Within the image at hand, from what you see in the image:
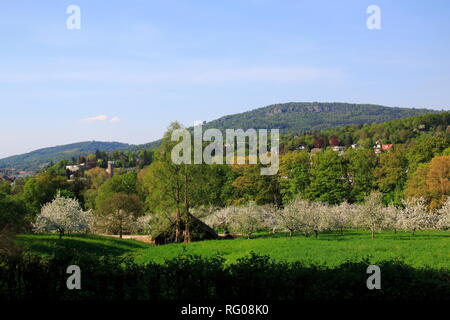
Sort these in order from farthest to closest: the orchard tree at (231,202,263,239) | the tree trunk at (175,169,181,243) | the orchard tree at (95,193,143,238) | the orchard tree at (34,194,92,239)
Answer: the orchard tree at (95,193,143,238) → the orchard tree at (231,202,263,239) → the tree trunk at (175,169,181,243) → the orchard tree at (34,194,92,239)

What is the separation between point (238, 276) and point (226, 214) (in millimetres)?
39220

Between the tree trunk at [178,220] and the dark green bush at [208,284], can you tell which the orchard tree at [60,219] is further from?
the dark green bush at [208,284]

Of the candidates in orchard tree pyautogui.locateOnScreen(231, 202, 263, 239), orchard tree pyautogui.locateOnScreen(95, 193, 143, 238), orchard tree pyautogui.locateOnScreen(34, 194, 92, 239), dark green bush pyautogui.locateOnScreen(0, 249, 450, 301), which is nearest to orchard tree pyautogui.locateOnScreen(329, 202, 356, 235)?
orchard tree pyautogui.locateOnScreen(231, 202, 263, 239)

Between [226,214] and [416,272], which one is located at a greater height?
[416,272]

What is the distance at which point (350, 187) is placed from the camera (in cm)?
6500

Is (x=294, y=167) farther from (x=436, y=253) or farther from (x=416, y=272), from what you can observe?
(x=416, y=272)

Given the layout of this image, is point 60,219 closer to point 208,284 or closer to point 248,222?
point 248,222

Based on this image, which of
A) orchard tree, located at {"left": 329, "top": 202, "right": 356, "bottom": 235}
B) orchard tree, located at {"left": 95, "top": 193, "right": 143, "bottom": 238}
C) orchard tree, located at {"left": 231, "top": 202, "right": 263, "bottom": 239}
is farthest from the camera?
orchard tree, located at {"left": 95, "top": 193, "right": 143, "bottom": 238}

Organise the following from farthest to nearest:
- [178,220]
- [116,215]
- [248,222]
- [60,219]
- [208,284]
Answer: [116,215], [248,222], [178,220], [60,219], [208,284]

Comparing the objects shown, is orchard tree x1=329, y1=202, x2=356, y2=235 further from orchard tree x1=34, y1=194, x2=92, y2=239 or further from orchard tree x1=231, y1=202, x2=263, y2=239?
orchard tree x1=34, y1=194, x2=92, y2=239

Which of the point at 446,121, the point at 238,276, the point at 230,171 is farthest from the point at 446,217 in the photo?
the point at 446,121

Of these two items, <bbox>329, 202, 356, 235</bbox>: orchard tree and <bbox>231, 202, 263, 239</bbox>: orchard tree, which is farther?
<bbox>329, 202, 356, 235</bbox>: orchard tree

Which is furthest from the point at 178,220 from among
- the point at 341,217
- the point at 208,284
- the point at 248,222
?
the point at 208,284
